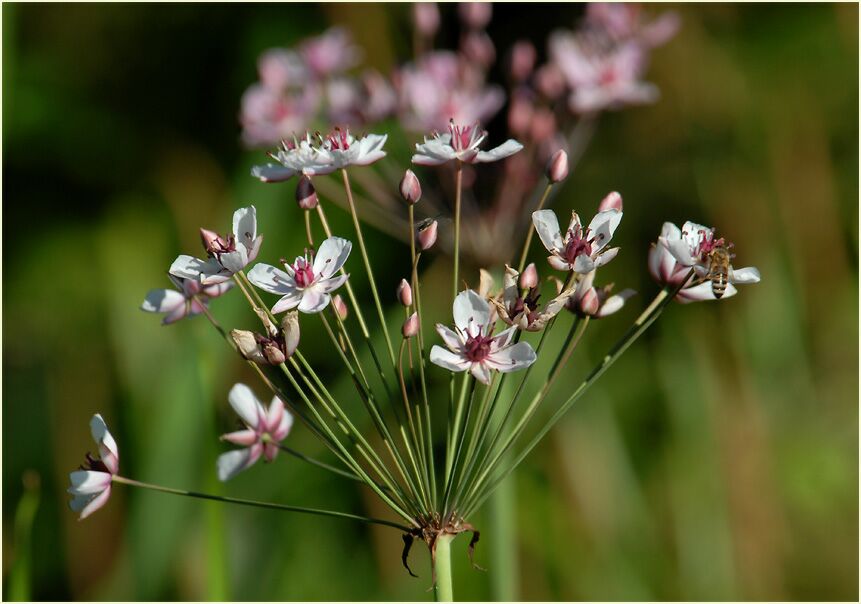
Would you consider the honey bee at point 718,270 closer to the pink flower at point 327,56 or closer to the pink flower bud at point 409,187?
the pink flower bud at point 409,187

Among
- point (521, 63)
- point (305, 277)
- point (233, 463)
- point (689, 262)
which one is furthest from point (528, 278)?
point (521, 63)

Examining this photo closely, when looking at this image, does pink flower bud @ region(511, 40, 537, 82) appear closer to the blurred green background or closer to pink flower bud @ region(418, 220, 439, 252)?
the blurred green background

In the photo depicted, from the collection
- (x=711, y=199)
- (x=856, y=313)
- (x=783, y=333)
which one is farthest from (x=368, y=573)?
(x=856, y=313)

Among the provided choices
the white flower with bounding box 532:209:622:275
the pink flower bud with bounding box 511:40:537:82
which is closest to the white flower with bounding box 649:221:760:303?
the white flower with bounding box 532:209:622:275

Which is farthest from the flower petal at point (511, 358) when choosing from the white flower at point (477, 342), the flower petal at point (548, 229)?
the flower petal at point (548, 229)

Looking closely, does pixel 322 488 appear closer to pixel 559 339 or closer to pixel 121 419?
pixel 121 419

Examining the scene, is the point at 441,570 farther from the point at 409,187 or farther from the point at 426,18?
the point at 426,18
